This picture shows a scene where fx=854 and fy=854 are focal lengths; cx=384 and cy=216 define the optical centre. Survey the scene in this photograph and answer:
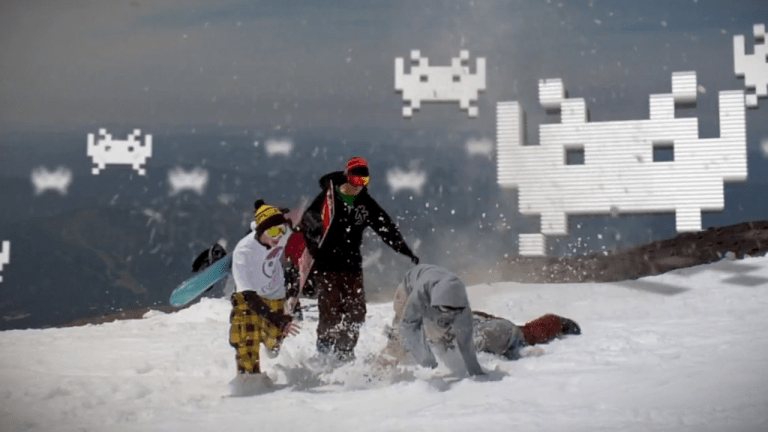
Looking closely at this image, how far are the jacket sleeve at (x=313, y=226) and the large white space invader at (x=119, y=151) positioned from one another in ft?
8.75

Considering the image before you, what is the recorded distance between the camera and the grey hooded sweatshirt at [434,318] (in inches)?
163

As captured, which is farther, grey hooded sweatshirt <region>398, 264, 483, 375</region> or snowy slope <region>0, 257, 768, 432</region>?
grey hooded sweatshirt <region>398, 264, 483, 375</region>

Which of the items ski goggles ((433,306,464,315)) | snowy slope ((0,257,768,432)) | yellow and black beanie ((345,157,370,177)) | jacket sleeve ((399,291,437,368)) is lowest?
snowy slope ((0,257,768,432))

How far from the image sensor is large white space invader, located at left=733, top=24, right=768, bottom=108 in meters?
6.40

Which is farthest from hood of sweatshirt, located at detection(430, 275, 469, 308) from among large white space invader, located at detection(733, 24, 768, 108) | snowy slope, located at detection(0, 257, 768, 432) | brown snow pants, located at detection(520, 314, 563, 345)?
large white space invader, located at detection(733, 24, 768, 108)

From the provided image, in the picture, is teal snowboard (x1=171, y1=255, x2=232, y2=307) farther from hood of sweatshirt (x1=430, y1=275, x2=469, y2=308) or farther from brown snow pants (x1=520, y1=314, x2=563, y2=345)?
brown snow pants (x1=520, y1=314, x2=563, y2=345)

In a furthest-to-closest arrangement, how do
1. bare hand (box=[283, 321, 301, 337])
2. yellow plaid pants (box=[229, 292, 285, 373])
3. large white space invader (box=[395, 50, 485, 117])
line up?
large white space invader (box=[395, 50, 485, 117])
yellow plaid pants (box=[229, 292, 285, 373])
bare hand (box=[283, 321, 301, 337])

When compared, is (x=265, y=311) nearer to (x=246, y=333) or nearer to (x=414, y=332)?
(x=246, y=333)

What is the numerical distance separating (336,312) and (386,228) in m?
0.56

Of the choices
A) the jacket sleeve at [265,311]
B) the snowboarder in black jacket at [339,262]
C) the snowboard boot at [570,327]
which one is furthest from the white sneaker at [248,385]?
the snowboard boot at [570,327]

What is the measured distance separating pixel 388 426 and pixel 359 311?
150cm

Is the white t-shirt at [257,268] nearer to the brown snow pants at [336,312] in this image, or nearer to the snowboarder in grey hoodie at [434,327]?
the brown snow pants at [336,312]

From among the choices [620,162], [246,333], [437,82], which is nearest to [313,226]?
[246,333]

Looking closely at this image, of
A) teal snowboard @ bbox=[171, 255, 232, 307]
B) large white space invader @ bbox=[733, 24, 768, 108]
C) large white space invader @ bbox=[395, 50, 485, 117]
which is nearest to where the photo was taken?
teal snowboard @ bbox=[171, 255, 232, 307]
